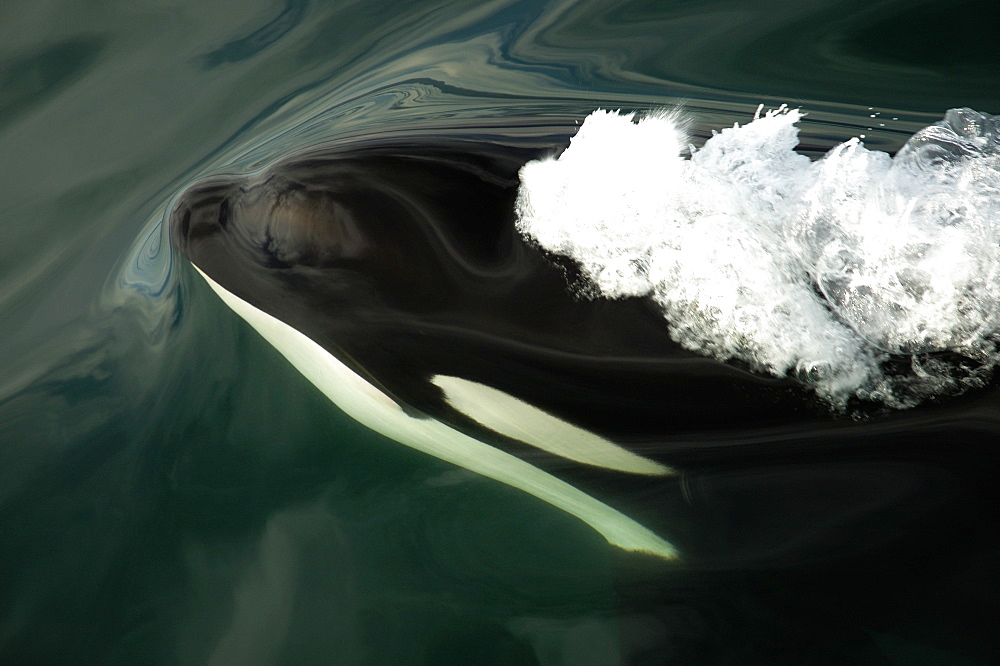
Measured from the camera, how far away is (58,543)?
2.33 m

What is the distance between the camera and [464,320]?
5.71 ft

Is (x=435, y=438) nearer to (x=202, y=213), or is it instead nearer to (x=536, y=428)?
(x=536, y=428)

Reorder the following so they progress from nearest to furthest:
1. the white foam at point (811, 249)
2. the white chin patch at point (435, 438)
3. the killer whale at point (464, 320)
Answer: the white foam at point (811, 249) < the killer whale at point (464, 320) < the white chin patch at point (435, 438)

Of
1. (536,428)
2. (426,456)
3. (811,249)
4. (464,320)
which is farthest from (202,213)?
(811,249)

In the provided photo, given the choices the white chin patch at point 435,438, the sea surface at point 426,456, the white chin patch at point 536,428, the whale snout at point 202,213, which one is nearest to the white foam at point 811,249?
Answer: the sea surface at point 426,456

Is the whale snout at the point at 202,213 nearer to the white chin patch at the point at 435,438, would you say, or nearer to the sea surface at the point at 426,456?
the white chin patch at the point at 435,438

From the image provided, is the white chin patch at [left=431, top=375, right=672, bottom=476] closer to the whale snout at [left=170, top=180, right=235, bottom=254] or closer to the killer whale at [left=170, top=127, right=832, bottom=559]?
the killer whale at [left=170, top=127, right=832, bottom=559]

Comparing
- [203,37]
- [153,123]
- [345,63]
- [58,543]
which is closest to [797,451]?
[58,543]

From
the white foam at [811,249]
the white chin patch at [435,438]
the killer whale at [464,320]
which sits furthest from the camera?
the white chin patch at [435,438]

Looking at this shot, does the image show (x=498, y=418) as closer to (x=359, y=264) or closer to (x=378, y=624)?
(x=359, y=264)

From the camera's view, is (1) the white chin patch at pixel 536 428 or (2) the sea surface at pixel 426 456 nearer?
(2) the sea surface at pixel 426 456

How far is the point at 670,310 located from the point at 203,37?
116 inches

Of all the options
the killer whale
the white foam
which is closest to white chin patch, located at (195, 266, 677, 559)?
the killer whale

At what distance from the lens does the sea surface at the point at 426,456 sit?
5.24ft
